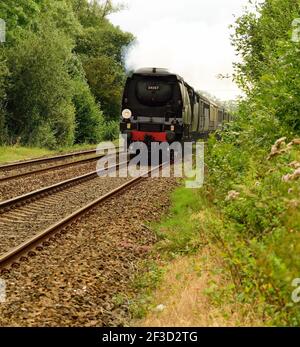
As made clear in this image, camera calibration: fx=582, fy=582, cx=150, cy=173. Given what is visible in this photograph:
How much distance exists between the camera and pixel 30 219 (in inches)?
410

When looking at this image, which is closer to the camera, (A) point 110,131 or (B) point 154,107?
(B) point 154,107

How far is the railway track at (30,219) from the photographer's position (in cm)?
786

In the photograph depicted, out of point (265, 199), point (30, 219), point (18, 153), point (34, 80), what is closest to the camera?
point (265, 199)

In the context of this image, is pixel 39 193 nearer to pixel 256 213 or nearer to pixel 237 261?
pixel 256 213

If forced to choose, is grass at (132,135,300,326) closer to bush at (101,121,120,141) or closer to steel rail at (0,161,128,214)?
steel rail at (0,161,128,214)

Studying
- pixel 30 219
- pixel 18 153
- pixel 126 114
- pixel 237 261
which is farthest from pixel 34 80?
pixel 237 261

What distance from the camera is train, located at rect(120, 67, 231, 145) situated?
21453 mm

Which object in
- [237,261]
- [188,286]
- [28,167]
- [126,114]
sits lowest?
[188,286]

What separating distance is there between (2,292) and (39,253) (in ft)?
5.48

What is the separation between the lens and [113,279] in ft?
23.0

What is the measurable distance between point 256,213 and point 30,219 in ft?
17.5

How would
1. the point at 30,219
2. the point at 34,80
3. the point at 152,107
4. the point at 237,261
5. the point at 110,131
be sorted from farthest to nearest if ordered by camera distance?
the point at 110,131 → the point at 34,80 → the point at 152,107 → the point at 30,219 → the point at 237,261

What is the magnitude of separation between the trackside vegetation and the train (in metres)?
7.36

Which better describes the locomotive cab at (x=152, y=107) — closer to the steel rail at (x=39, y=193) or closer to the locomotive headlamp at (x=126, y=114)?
the locomotive headlamp at (x=126, y=114)
